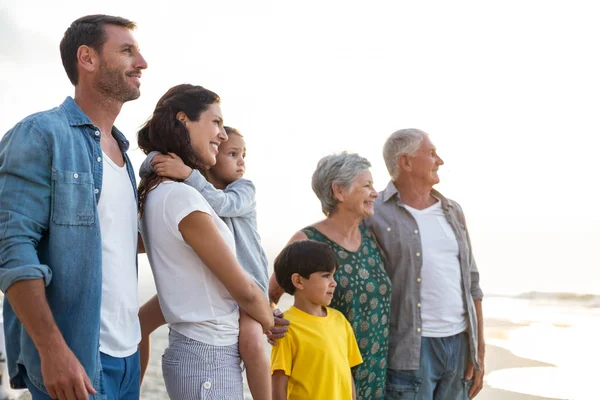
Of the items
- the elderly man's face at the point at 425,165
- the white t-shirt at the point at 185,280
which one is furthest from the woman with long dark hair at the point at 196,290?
the elderly man's face at the point at 425,165

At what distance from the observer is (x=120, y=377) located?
7.41ft

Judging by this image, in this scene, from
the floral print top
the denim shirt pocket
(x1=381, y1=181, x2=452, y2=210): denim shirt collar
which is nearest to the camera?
the denim shirt pocket

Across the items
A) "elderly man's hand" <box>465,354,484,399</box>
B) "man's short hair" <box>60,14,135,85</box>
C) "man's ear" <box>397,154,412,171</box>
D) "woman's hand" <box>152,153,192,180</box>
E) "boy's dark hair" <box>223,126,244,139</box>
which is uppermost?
"man's short hair" <box>60,14,135,85</box>

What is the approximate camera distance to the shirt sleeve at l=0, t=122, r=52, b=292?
191 cm

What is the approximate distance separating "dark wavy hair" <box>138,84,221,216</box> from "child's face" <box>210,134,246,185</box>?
376 mm

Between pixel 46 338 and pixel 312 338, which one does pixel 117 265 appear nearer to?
pixel 46 338

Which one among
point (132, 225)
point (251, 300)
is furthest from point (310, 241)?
point (132, 225)

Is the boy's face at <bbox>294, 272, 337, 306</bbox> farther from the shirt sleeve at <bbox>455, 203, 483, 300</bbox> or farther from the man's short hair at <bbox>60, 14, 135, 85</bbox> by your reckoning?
the man's short hair at <bbox>60, 14, 135, 85</bbox>

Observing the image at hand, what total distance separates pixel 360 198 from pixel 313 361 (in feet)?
2.95

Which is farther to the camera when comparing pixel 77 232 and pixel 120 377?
pixel 120 377

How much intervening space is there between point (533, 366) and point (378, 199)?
17.2 ft

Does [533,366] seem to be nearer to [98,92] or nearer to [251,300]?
[251,300]

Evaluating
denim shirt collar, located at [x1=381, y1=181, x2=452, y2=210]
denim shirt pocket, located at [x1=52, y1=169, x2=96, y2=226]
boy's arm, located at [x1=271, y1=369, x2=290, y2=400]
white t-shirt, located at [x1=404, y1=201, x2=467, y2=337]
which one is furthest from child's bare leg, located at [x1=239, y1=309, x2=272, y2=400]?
denim shirt collar, located at [x1=381, y1=181, x2=452, y2=210]

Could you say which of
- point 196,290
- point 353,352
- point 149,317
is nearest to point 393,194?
point 353,352
